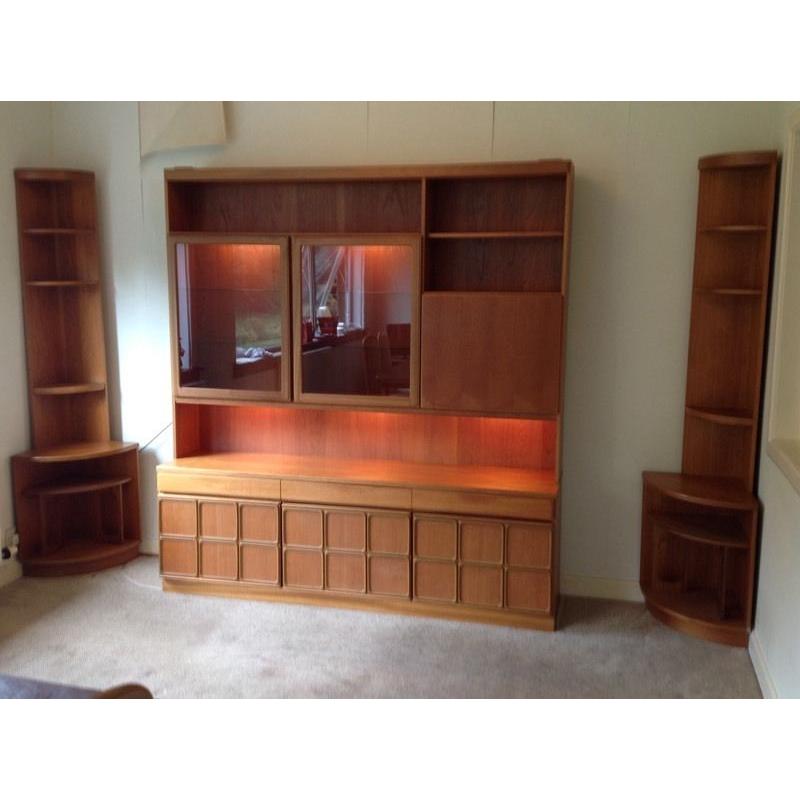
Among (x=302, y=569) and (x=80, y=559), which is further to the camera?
(x=80, y=559)

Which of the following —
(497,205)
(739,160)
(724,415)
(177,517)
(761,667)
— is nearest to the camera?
(761,667)

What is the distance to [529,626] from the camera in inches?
142

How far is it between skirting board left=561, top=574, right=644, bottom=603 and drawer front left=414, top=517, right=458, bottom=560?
2.25 feet

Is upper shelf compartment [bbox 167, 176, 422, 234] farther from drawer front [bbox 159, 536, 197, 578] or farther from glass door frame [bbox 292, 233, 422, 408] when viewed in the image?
drawer front [bbox 159, 536, 197, 578]

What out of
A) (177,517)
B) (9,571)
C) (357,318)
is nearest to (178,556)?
(177,517)

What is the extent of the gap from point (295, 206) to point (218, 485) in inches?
54.4

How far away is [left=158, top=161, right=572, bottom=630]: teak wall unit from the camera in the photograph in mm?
3572

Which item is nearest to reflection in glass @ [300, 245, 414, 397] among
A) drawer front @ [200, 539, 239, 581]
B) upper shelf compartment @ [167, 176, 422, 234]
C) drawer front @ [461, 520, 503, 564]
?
upper shelf compartment @ [167, 176, 422, 234]

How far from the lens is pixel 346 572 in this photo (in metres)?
3.79

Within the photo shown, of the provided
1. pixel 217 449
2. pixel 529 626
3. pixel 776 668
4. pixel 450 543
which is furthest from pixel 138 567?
pixel 776 668

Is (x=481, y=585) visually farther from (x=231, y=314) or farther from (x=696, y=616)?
(x=231, y=314)

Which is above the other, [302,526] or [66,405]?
[66,405]

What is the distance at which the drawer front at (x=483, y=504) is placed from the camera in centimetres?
353

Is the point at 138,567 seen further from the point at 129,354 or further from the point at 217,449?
the point at 129,354
